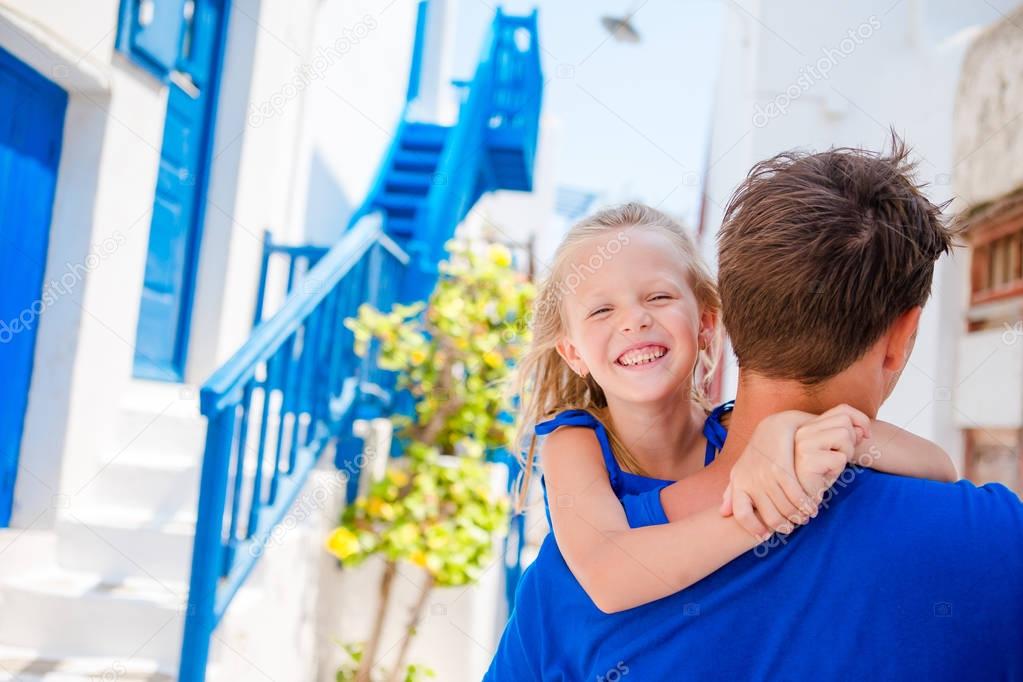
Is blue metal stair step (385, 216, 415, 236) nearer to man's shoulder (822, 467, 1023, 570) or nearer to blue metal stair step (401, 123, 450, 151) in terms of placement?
blue metal stair step (401, 123, 450, 151)

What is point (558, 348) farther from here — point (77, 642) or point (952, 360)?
point (952, 360)

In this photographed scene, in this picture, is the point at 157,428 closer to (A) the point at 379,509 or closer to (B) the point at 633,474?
(A) the point at 379,509

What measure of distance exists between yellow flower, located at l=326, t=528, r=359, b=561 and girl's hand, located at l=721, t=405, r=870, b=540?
10.6 feet

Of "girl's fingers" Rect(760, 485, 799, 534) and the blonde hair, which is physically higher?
the blonde hair

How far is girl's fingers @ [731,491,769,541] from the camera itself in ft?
2.94

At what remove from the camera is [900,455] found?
38.8 inches

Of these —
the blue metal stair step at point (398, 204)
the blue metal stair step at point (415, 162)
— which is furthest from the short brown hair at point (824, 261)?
the blue metal stair step at point (415, 162)

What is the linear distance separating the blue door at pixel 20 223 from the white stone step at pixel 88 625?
1.48 feet

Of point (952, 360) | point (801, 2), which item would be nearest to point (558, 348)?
point (952, 360)

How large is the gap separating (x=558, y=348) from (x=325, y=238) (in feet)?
17.5

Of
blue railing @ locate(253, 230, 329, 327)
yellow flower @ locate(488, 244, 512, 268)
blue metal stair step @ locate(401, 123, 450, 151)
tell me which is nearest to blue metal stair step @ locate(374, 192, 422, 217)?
blue metal stair step @ locate(401, 123, 450, 151)

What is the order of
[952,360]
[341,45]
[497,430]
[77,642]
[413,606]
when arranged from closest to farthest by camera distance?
[77,642]
[413,606]
[497,430]
[952,360]
[341,45]

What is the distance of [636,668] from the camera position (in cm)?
94

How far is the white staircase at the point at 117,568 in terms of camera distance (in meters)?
3.14
